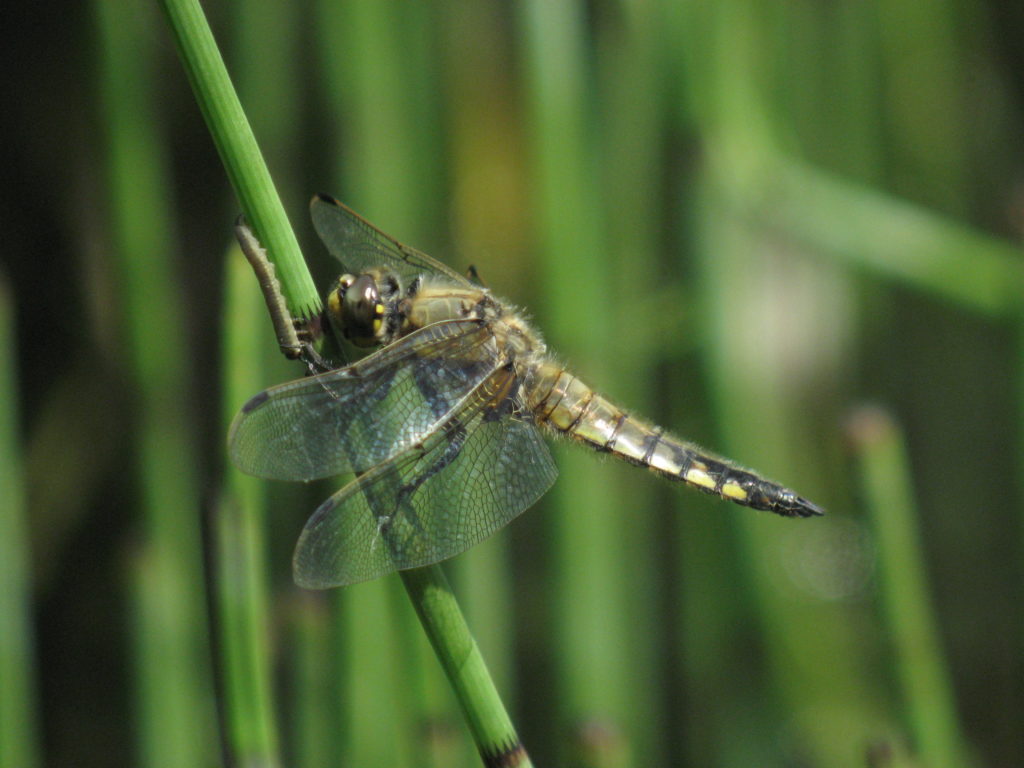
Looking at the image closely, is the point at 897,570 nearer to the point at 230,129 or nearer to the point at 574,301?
the point at 574,301

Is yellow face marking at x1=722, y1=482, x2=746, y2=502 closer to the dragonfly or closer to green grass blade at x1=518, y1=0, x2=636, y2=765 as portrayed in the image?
the dragonfly

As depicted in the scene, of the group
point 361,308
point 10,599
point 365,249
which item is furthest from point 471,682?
point 10,599

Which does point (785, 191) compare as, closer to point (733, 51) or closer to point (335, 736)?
point (733, 51)

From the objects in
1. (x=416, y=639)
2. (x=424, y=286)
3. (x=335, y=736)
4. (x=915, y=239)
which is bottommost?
(x=335, y=736)

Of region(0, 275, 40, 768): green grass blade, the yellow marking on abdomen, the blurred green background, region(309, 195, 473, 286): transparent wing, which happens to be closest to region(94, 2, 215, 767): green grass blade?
the blurred green background

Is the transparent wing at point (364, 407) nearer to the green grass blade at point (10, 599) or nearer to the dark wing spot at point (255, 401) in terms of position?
the dark wing spot at point (255, 401)

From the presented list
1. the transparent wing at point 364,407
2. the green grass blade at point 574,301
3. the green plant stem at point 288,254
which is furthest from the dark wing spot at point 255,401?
the green grass blade at point 574,301

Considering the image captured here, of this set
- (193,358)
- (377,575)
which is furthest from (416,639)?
(193,358)
